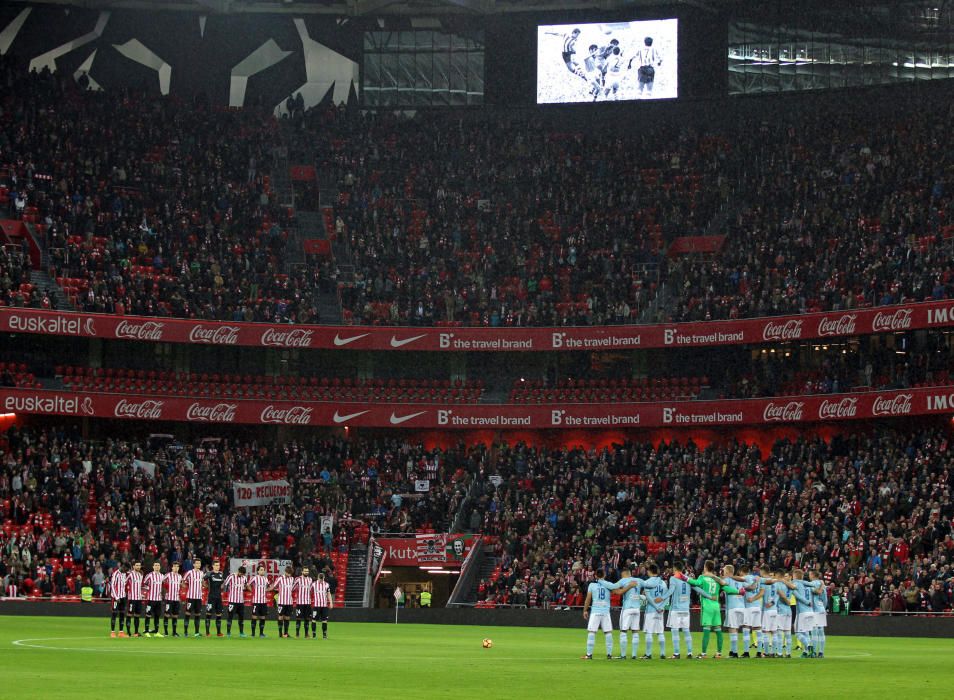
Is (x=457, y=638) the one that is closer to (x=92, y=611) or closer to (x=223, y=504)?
(x=92, y=611)

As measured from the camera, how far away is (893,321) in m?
57.4

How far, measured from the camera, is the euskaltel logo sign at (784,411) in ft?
201

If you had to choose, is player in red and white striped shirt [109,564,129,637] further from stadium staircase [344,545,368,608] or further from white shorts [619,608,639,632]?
stadium staircase [344,545,368,608]

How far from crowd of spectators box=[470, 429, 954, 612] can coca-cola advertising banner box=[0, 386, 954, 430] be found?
5.69ft

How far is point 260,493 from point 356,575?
573cm

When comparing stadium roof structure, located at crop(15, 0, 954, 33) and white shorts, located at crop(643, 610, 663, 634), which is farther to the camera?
stadium roof structure, located at crop(15, 0, 954, 33)

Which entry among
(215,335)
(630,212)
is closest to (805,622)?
(215,335)

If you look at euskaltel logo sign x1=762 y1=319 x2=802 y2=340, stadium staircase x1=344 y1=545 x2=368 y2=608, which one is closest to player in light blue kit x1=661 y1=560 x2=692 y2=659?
stadium staircase x1=344 y1=545 x2=368 y2=608

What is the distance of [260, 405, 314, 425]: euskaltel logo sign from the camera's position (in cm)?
6550

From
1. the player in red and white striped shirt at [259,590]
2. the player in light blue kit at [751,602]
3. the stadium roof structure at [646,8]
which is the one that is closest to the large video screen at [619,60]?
the stadium roof structure at [646,8]

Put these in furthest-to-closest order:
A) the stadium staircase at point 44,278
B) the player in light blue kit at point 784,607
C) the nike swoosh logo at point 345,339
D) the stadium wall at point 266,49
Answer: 1. the stadium wall at point 266,49
2. the nike swoosh logo at point 345,339
3. the stadium staircase at point 44,278
4. the player in light blue kit at point 784,607

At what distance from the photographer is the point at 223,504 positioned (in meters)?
59.9

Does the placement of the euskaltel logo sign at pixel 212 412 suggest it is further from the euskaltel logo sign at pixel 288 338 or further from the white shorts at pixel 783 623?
the white shorts at pixel 783 623

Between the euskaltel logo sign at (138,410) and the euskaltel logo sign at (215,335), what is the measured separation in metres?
3.36
